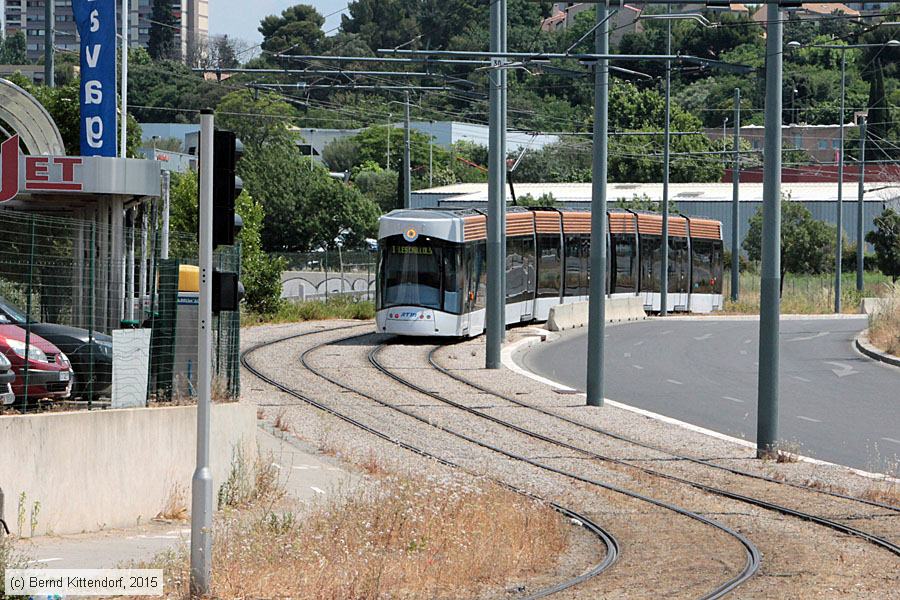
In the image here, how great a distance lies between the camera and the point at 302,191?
7419cm

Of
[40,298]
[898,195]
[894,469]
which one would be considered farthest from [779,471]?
[898,195]

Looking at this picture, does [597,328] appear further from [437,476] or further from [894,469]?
[437,476]

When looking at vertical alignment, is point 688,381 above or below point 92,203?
below

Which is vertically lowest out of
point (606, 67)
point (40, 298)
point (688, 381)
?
point (688, 381)

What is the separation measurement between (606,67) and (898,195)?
158 ft

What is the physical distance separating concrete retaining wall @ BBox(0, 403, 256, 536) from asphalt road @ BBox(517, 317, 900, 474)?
899 centimetres

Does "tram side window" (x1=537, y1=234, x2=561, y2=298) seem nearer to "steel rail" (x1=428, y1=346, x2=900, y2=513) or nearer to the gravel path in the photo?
the gravel path

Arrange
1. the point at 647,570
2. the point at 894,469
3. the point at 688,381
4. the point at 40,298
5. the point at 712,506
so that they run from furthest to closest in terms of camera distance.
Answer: the point at 688,381 < the point at 894,469 < the point at 712,506 < the point at 40,298 < the point at 647,570

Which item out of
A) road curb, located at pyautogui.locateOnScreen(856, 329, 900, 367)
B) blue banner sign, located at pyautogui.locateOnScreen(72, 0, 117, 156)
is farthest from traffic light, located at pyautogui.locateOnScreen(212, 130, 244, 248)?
road curb, located at pyautogui.locateOnScreen(856, 329, 900, 367)

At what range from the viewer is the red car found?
12.8 meters

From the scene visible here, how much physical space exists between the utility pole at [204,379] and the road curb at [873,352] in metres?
25.0

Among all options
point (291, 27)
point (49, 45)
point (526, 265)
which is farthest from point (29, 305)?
point (291, 27)

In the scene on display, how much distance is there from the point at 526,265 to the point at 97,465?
26610 mm

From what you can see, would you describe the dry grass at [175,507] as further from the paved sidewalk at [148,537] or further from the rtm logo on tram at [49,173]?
the rtm logo on tram at [49,173]
